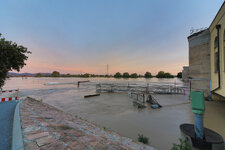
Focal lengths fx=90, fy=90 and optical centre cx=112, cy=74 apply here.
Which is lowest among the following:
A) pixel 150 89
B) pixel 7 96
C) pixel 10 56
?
pixel 150 89

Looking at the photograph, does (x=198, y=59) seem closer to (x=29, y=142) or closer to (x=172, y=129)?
(x=172, y=129)

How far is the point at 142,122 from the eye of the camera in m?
5.03

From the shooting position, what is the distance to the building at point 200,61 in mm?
Answer: 9438

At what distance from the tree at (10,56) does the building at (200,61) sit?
52.2ft

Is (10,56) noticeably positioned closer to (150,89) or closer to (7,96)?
(7,96)

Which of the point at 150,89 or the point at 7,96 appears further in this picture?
the point at 150,89

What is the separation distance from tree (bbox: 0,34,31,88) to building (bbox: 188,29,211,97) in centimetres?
1590

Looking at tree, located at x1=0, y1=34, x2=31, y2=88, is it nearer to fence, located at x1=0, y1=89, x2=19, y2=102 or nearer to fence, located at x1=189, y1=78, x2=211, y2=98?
fence, located at x1=0, y1=89, x2=19, y2=102

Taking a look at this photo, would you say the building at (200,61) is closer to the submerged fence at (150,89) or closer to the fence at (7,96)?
the submerged fence at (150,89)

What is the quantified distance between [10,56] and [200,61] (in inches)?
653

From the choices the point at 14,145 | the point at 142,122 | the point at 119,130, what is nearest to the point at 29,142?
the point at 14,145

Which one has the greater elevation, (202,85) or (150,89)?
(202,85)

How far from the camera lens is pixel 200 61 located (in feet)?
33.1

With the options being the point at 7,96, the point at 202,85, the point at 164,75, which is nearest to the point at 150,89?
the point at 202,85
